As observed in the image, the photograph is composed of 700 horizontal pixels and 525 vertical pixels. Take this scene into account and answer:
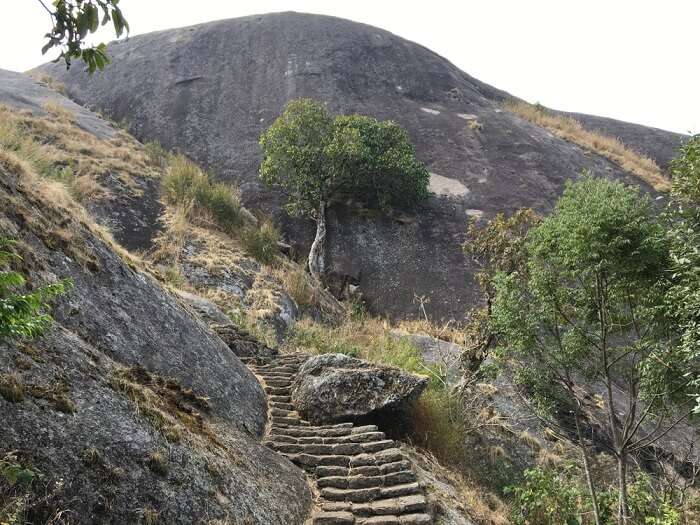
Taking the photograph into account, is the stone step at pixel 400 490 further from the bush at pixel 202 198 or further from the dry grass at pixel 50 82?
the dry grass at pixel 50 82

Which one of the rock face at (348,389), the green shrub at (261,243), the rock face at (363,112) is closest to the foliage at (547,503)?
the rock face at (348,389)

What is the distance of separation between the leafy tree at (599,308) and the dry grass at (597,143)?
1710cm

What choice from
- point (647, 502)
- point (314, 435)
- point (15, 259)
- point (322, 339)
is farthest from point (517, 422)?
point (15, 259)

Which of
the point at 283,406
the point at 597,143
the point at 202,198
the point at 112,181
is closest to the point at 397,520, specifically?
the point at 283,406

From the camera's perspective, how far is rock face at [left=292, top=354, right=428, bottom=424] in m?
8.29

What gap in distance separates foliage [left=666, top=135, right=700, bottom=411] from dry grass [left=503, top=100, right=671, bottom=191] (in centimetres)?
1796

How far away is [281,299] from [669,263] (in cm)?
912

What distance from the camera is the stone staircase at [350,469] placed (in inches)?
235

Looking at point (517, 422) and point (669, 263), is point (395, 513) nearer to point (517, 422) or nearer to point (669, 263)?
point (669, 263)

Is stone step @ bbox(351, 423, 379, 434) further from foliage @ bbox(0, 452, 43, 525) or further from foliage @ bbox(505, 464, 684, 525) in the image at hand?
foliage @ bbox(0, 452, 43, 525)

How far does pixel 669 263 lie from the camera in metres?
6.96

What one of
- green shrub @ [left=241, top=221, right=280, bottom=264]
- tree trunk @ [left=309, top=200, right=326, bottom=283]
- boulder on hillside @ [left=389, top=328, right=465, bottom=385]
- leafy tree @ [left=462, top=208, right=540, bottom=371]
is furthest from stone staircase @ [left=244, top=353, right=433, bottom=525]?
tree trunk @ [left=309, top=200, right=326, bottom=283]

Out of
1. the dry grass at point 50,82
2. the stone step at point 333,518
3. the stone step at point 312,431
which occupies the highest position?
the dry grass at point 50,82

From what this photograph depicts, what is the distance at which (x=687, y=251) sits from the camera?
604 centimetres
